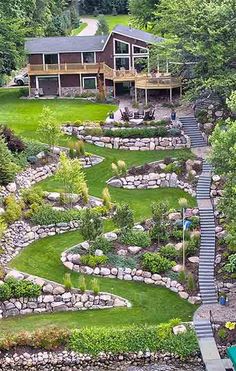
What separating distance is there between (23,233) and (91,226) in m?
4.71

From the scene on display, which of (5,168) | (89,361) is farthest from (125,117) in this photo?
(89,361)

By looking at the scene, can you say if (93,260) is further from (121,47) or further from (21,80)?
(21,80)

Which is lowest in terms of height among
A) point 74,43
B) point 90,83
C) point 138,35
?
point 90,83

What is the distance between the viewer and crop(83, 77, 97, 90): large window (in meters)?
64.8

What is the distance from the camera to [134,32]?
6419 cm

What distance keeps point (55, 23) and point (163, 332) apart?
5974cm

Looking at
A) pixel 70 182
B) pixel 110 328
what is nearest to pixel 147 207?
pixel 70 182

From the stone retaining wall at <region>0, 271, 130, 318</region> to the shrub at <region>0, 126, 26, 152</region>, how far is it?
1345cm

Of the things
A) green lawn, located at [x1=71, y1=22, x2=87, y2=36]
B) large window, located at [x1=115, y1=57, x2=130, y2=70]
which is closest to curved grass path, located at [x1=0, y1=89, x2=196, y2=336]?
large window, located at [x1=115, y1=57, x2=130, y2=70]

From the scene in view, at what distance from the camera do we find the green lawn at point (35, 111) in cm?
5688

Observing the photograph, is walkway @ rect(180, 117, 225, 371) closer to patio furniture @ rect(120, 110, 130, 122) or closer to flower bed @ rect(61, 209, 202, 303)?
flower bed @ rect(61, 209, 202, 303)

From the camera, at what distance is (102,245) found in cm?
4147

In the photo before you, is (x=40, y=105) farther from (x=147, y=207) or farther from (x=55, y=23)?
(x=55, y=23)

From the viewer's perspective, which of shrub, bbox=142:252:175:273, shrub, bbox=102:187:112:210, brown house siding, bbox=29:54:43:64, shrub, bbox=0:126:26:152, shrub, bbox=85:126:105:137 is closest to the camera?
shrub, bbox=142:252:175:273
